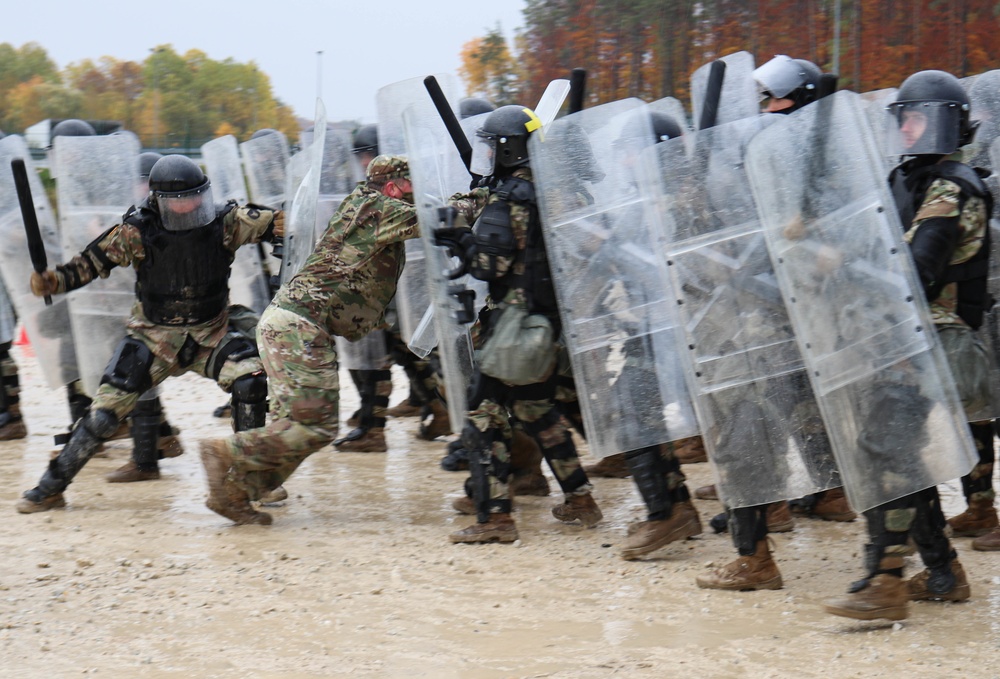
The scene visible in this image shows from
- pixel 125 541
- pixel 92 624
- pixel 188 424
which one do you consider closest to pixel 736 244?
pixel 92 624

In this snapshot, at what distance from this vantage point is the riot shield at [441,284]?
4.96 m

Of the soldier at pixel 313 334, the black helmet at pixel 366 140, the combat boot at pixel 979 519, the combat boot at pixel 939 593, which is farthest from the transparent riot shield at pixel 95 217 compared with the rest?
the combat boot at pixel 979 519

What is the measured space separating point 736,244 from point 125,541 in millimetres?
3064

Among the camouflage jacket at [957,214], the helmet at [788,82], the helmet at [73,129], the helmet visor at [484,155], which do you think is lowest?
the camouflage jacket at [957,214]

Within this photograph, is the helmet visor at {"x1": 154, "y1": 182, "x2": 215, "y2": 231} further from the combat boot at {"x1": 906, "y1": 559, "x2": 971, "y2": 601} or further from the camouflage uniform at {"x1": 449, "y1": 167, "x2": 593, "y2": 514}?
the combat boot at {"x1": 906, "y1": 559, "x2": 971, "y2": 601}

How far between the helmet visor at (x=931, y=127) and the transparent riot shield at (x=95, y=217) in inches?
165

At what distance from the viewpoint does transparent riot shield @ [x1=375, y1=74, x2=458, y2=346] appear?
615cm

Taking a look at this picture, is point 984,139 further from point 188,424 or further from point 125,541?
point 188,424

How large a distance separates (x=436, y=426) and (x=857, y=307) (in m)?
4.11

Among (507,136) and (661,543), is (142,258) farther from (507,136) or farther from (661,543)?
(661,543)

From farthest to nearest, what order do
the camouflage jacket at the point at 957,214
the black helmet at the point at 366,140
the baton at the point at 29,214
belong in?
the black helmet at the point at 366,140, the baton at the point at 29,214, the camouflage jacket at the point at 957,214

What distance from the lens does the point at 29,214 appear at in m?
5.59

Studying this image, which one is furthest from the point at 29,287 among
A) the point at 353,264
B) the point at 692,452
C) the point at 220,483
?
the point at 692,452

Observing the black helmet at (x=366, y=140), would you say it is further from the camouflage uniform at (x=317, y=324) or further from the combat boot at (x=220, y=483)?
the combat boot at (x=220, y=483)
